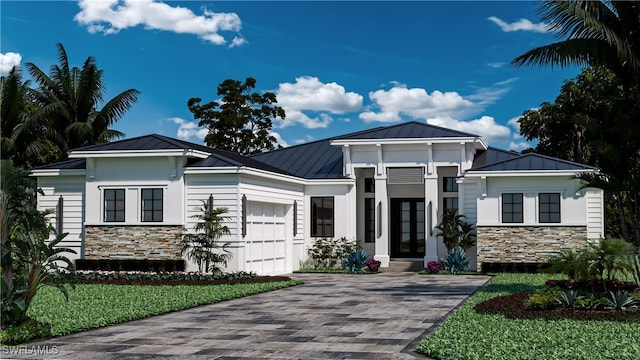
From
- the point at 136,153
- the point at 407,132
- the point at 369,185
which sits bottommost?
the point at 369,185

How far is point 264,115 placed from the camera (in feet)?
154

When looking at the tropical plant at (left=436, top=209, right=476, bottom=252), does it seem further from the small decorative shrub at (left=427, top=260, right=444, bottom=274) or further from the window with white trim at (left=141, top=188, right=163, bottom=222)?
the window with white trim at (left=141, top=188, right=163, bottom=222)

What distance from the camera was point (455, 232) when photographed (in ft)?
82.8

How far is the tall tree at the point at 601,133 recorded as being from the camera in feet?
48.3

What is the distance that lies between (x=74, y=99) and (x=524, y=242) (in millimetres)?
19995

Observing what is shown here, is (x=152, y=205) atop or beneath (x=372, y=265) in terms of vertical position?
atop

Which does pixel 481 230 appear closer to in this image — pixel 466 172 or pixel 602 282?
pixel 466 172

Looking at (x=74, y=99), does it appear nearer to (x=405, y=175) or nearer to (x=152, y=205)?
(x=152, y=205)

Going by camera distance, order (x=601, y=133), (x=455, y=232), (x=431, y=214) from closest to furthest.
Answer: (x=601, y=133) < (x=455, y=232) < (x=431, y=214)

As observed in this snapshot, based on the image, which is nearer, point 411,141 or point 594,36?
point 594,36

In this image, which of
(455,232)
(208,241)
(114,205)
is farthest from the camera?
(455,232)

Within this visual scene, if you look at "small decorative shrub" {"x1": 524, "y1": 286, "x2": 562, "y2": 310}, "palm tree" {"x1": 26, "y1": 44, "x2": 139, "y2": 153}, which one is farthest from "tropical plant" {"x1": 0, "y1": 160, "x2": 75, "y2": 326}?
"palm tree" {"x1": 26, "y1": 44, "x2": 139, "y2": 153}

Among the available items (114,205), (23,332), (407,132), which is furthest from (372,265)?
(23,332)

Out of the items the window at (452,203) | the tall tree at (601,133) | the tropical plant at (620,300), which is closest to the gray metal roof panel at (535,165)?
the tall tree at (601,133)
